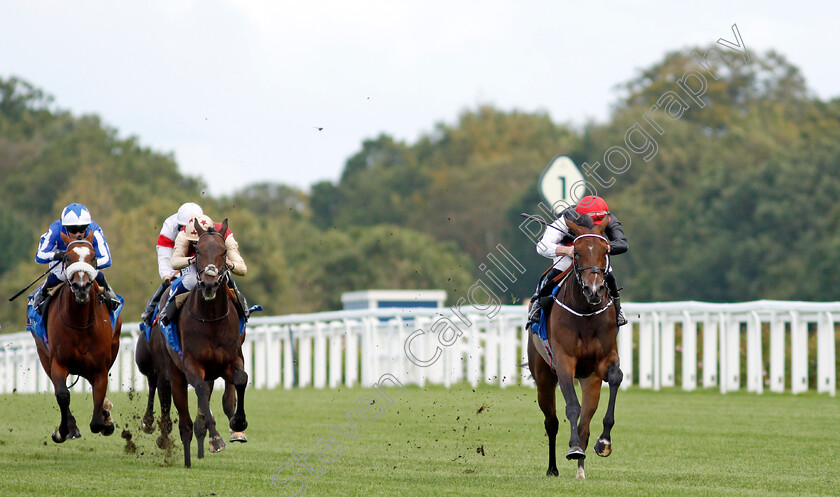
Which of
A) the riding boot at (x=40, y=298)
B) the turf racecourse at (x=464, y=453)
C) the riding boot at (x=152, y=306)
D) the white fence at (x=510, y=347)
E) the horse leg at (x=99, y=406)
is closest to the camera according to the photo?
the turf racecourse at (x=464, y=453)

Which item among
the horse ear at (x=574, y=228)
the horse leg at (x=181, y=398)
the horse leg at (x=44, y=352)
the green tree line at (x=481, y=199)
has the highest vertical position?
the green tree line at (x=481, y=199)

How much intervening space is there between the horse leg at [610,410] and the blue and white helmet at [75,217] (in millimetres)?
4529

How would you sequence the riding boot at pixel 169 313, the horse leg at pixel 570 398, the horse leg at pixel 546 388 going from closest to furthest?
the horse leg at pixel 570 398, the horse leg at pixel 546 388, the riding boot at pixel 169 313

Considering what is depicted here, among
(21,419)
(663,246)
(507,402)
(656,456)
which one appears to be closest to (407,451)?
(656,456)

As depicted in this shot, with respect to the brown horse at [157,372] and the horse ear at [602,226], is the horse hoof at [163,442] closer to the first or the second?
the brown horse at [157,372]

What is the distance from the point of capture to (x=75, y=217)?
10938 millimetres

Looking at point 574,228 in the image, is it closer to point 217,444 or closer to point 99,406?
point 217,444

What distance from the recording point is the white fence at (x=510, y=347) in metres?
17.0

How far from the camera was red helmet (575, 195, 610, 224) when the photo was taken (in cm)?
938

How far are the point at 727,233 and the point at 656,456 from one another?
3700cm

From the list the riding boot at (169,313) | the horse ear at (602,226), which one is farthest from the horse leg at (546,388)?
the riding boot at (169,313)

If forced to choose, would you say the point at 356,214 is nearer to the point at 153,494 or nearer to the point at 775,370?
the point at 775,370

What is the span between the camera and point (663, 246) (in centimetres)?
5269

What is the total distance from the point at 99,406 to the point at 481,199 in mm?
53693
